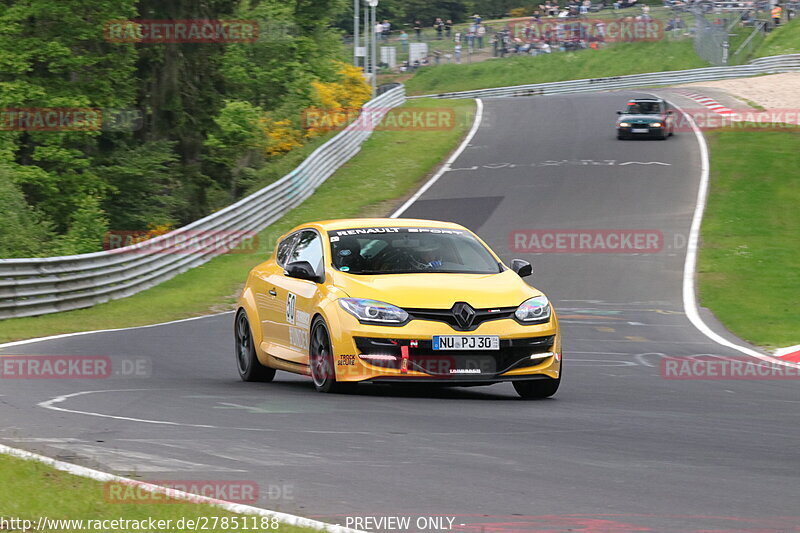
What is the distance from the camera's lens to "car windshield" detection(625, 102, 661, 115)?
43844 mm

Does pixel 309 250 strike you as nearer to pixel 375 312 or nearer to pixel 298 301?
pixel 298 301

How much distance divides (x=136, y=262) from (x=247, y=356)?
12.5 metres

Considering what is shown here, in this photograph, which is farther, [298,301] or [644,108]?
[644,108]

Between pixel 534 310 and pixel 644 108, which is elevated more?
pixel 534 310

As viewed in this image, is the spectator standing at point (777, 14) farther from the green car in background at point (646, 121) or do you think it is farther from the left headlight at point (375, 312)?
the left headlight at point (375, 312)

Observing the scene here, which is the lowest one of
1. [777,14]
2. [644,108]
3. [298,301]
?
[644,108]

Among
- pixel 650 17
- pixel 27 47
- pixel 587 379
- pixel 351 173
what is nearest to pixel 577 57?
pixel 650 17

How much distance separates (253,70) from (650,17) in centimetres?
2966

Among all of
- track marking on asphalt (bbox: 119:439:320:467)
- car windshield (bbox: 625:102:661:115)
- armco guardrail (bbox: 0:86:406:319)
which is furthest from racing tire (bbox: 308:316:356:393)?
car windshield (bbox: 625:102:661:115)

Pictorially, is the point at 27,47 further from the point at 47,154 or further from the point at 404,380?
the point at 404,380

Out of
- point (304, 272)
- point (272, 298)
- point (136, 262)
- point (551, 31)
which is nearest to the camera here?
point (304, 272)

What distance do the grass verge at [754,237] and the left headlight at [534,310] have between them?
7162 millimetres

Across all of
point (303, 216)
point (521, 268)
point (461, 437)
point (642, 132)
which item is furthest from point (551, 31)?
point (461, 437)

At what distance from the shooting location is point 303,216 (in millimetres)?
33469
